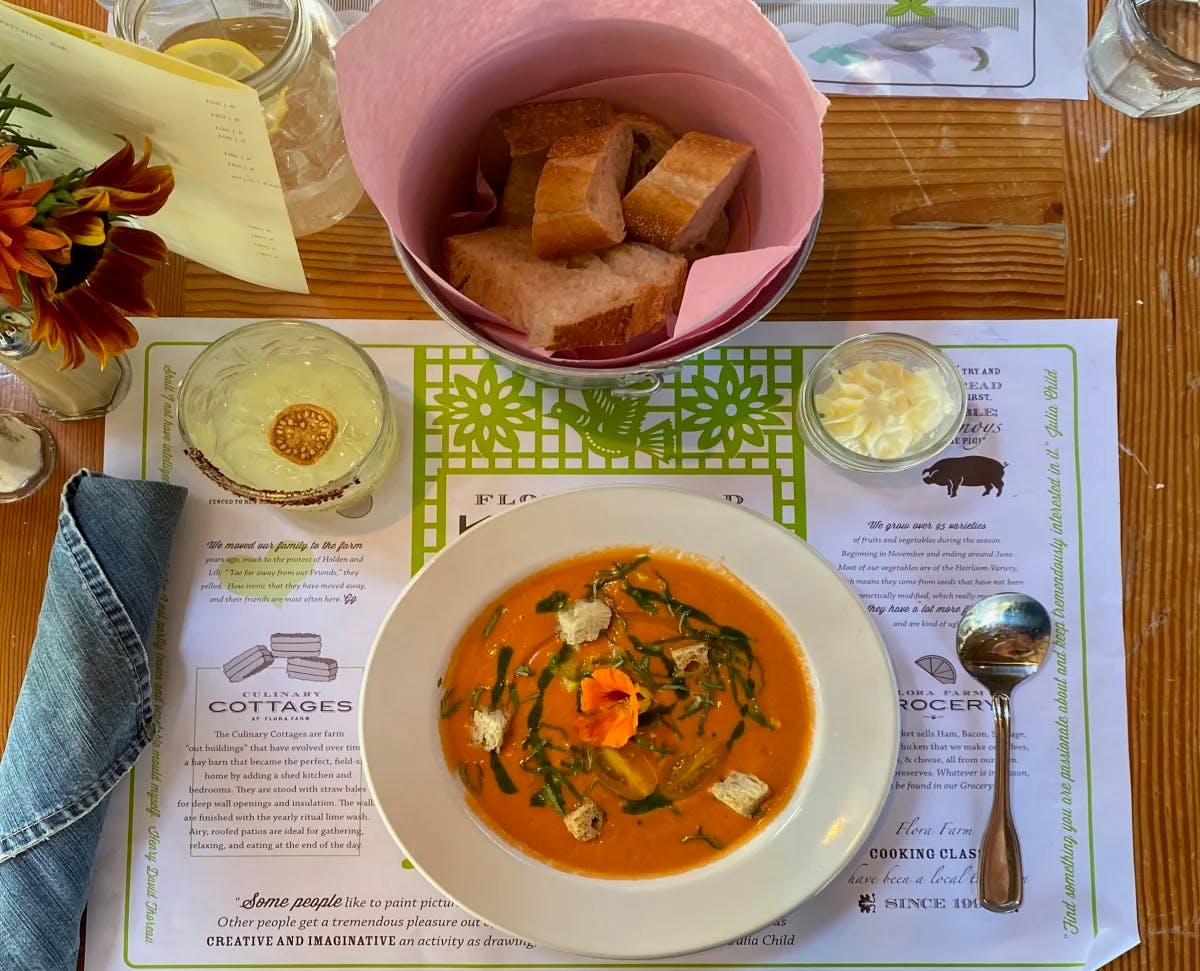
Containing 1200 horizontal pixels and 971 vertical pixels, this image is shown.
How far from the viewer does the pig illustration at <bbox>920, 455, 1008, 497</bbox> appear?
1.09 meters

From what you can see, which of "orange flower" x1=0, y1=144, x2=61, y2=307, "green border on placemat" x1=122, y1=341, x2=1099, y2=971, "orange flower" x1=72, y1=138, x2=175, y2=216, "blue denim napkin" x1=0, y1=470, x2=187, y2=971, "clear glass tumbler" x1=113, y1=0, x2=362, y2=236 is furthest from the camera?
"green border on placemat" x1=122, y1=341, x2=1099, y2=971

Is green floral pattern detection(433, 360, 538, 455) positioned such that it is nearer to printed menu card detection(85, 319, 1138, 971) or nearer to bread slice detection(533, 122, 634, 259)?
printed menu card detection(85, 319, 1138, 971)

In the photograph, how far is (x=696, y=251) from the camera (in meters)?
0.99

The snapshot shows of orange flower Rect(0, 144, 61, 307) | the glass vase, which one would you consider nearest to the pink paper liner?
orange flower Rect(0, 144, 61, 307)

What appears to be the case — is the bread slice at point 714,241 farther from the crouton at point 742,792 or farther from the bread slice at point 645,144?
the crouton at point 742,792

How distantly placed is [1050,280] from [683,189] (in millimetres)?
474

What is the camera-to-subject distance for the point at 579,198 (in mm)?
901

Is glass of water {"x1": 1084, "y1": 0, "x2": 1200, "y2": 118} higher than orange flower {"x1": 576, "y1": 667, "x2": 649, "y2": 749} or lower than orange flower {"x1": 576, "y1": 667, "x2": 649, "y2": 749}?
higher

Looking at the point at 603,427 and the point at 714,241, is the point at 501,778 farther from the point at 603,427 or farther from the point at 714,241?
the point at 714,241

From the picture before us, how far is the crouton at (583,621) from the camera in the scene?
3.32 ft

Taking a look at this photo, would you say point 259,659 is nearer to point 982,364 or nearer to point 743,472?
point 743,472

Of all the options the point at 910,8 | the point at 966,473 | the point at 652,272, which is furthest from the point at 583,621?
the point at 910,8

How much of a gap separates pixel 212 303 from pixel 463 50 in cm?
41

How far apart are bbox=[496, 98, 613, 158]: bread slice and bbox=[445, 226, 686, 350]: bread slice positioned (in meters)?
0.10
